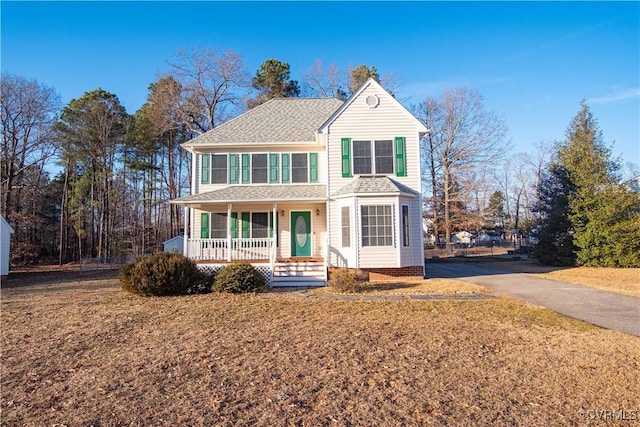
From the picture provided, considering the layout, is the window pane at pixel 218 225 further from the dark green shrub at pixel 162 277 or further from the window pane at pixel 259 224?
the dark green shrub at pixel 162 277

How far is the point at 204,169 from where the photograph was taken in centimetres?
1661

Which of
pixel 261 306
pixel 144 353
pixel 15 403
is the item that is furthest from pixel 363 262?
pixel 15 403

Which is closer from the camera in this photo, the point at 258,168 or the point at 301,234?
the point at 301,234

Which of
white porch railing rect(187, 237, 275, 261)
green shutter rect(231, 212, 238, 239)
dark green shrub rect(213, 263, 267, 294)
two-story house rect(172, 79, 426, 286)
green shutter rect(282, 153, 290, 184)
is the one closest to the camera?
dark green shrub rect(213, 263, 267, 294)

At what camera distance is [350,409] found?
12.3 feet

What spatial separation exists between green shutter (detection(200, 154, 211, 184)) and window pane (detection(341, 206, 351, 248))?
21.7ft

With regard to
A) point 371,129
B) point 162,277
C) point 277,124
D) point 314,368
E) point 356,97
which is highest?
point 356,97

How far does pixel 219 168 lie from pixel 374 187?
731 cm

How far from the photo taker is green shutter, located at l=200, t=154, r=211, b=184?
1656 centimetres

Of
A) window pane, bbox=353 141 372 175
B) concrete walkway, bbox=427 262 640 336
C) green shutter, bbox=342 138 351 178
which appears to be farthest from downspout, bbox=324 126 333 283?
concrete walkway, bbox=427 262 640 336

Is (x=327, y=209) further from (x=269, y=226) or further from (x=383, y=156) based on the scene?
(x=383, y=156)

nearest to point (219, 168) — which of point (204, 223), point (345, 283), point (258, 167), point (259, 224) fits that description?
point (258, 167)

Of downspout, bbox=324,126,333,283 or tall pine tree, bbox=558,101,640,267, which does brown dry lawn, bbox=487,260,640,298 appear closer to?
tall pine tree, bbox=558,101,640,267

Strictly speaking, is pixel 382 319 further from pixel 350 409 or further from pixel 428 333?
pixel 350 409
